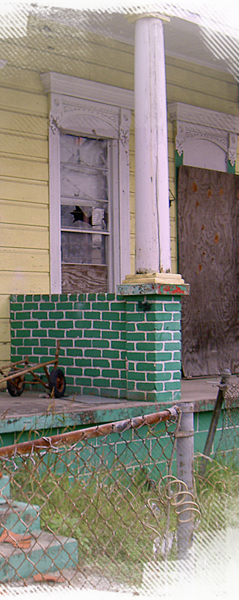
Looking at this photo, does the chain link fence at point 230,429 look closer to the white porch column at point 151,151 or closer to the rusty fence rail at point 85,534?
the rusty fence rail at point 85,534

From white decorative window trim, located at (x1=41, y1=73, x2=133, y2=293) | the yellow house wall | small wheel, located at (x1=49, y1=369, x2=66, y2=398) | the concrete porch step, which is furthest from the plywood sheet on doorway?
the concrete porch step

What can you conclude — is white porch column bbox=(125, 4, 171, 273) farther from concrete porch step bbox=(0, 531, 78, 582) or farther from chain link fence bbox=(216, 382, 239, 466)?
concrete porch step bbox=(0, 531, 78, 582)

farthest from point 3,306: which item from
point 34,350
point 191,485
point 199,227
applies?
point 191,485

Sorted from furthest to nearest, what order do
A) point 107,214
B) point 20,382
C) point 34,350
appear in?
point 107,214 < point 34,350 < point 20,382

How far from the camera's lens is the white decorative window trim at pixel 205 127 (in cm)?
861

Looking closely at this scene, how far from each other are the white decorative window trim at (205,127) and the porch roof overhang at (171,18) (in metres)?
0.72

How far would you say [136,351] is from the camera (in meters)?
5.84

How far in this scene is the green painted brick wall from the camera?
5762 millimetres

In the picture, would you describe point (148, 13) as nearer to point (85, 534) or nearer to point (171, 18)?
point (171, 18)

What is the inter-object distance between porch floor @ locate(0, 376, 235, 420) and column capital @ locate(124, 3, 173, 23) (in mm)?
3191

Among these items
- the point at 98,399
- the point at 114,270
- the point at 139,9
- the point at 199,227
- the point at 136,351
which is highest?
the point at 139,9

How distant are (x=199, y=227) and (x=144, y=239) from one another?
10.1ft

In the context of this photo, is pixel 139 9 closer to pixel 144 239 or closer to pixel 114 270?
pixel 144 239

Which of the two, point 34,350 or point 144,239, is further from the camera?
point 34,350
